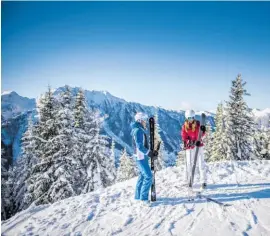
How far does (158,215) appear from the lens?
6965 millimetres

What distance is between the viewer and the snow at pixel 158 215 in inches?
240

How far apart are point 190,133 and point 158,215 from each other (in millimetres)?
3229

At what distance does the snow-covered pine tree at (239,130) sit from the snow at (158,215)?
71.4 ft

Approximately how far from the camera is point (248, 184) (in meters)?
9.94

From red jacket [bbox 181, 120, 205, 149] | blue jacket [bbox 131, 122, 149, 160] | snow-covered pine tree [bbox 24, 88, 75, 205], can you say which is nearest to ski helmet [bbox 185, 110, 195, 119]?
red jacket [bbox 181, 120, 205, 149]

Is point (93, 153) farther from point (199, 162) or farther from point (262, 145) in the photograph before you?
point (262, 145)

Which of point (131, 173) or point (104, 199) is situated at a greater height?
point (104, 199)

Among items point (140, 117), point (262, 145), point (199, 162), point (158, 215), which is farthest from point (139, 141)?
point (262, 145)

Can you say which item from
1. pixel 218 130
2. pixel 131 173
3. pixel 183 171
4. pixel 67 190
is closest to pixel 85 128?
pixel 67 190

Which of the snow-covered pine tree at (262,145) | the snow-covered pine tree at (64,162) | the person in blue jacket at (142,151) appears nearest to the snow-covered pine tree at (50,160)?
the snow-covered pine tree at (64,162)

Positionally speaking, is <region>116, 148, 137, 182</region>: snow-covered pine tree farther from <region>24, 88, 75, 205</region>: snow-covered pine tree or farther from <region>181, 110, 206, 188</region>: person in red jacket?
<region>181, 110, 206, 188</region>: person in red jacket

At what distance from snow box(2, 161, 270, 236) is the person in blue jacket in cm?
63

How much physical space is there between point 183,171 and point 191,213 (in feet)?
20.2

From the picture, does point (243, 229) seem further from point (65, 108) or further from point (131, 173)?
point (131, 173)
